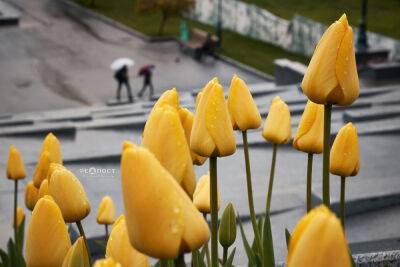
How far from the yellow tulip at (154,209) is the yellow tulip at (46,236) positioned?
573mm

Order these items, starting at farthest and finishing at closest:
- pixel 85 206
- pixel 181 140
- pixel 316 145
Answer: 1. pixel 316 145
2. pixel 85 206
3. pixel 181 140

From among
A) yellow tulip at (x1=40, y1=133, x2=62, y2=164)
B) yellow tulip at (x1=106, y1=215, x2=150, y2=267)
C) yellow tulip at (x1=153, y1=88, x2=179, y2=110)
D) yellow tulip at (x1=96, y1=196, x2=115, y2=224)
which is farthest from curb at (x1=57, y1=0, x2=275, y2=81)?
yellow tulip at (x1=106, y1=215, x2=150, y2=267)

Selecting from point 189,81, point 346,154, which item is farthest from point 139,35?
point 346,154

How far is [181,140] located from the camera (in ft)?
6.22

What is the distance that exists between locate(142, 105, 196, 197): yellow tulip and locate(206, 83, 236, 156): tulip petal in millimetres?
278

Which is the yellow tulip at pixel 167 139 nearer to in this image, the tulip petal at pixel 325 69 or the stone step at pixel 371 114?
the tulip petal at pixel 325 69

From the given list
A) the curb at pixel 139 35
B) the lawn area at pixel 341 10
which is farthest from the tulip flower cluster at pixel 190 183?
the lawn area at pixel 341 10

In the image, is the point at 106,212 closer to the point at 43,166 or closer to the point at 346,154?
the point at 43,166

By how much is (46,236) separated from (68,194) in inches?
11.7

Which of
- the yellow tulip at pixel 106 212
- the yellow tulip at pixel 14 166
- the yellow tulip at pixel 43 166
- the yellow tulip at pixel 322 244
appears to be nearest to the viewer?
the yellow tulip at pixel 322 244

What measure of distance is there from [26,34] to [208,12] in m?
7.19

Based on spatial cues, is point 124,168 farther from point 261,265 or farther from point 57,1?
point 57,1

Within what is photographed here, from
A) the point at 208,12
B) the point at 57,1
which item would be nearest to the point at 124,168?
the point at 208,12

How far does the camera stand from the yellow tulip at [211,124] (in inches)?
86.9
